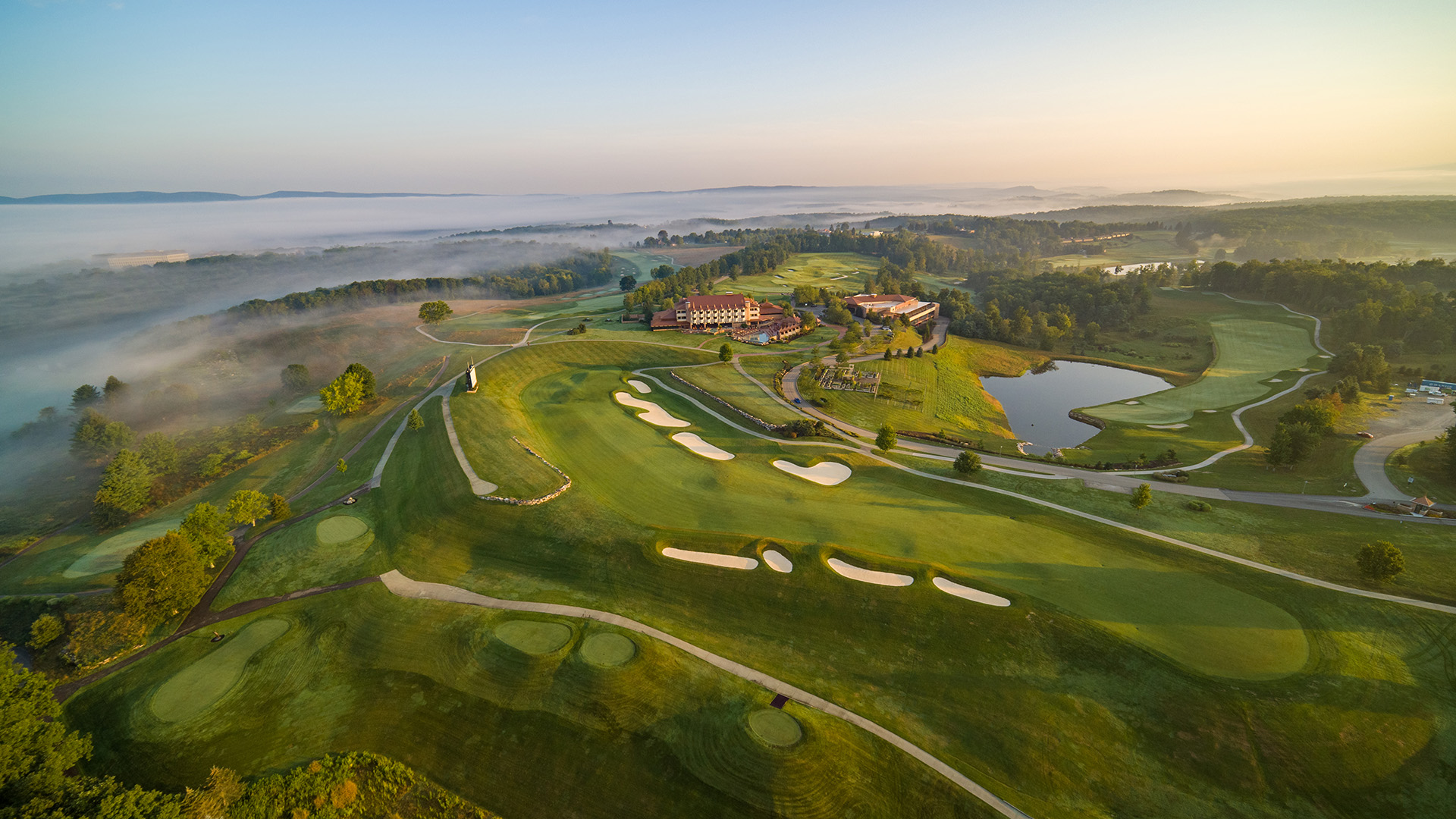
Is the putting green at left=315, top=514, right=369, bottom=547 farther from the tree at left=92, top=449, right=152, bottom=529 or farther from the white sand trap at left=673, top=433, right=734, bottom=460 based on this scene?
the white sand trap at left=673, top=433, right=734, bottom=460

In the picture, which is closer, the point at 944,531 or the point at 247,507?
the point at 944,531

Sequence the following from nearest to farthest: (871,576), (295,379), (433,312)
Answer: (871,576), (295,379), (433,312)

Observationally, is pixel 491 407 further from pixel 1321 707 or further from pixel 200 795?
pixel 1321 707

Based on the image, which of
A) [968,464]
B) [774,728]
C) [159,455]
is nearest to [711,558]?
[774,728]

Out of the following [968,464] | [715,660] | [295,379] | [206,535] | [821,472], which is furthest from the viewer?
[295,379]

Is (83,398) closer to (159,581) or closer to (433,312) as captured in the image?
(433,312)

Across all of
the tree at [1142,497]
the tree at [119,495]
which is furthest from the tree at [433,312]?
the tree at [1142,497]
